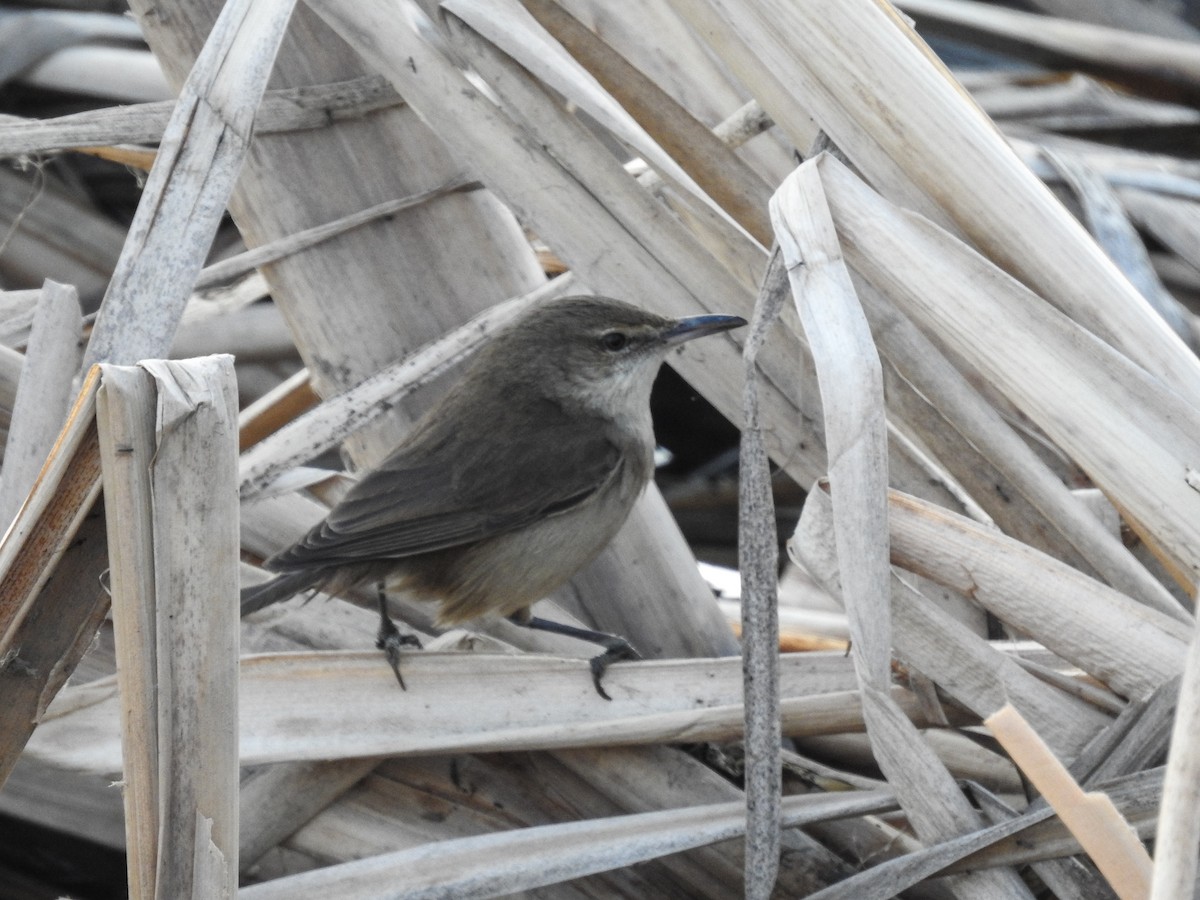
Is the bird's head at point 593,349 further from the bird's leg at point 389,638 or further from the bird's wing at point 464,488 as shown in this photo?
the bird's leg at point 389,638

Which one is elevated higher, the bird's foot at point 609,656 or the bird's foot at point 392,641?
the bird's foot at point 392,641

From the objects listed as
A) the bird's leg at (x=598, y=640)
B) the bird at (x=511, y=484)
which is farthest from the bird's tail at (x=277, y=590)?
the bird's leg at (x=598, y=640)

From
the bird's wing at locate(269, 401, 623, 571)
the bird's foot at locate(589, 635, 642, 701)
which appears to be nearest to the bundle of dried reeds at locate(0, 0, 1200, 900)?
the bird's foot at locate(589, 635, 642, 701)

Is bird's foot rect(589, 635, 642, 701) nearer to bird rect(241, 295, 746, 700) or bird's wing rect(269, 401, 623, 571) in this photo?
bird rect(241, 295, 746, 700)

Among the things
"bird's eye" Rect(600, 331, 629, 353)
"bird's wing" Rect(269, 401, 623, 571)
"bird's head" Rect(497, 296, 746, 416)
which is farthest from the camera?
"bird's eye" Rect(600, 331, 629, 353)

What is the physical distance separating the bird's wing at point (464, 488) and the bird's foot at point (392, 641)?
16 cm

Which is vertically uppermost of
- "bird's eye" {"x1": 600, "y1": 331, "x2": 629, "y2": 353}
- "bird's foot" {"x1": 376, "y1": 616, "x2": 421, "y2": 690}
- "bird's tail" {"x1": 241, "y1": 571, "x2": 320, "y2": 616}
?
"bird's eye" {"x1": 600, "y1": 331, "x2": 629, "y2": 353}

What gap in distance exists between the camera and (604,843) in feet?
7.41

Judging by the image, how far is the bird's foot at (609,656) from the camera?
2650mm

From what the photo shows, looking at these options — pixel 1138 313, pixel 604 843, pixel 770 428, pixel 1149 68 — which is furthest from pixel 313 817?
pixel 1149 68

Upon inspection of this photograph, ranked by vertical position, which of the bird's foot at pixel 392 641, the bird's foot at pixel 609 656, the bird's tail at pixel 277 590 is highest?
the bird's tail at pixel 277 590

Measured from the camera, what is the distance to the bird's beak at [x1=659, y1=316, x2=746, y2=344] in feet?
9.30

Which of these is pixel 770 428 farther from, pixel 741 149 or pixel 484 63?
pixel 484 63

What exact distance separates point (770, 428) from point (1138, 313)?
0.90 meters
